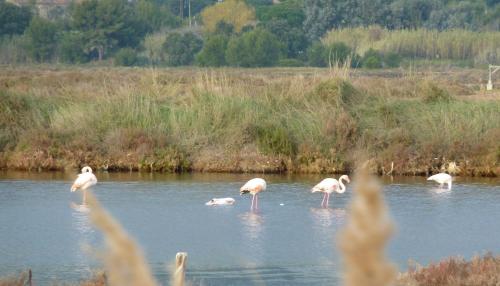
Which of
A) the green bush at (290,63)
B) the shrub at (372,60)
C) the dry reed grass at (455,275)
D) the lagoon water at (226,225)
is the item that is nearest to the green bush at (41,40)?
the green bush at (290,63)

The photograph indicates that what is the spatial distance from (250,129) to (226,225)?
23.9 feet

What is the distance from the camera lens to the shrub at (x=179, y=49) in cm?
5144

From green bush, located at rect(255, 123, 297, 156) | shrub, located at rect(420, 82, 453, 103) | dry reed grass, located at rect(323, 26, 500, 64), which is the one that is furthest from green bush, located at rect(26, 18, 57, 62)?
green bush, located at rect(255, 123, 297, 156)

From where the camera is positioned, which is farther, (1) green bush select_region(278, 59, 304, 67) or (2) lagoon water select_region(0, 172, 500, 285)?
(1) green bush select_region(278, 59, 304, 67)

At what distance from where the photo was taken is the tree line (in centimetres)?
4906

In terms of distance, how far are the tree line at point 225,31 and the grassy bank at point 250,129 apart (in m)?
19.1

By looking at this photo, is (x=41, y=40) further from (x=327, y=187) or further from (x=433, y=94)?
(x=327, y=187)

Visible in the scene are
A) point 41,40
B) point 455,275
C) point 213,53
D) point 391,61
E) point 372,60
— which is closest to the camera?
point 455,275

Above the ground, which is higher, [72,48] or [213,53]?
[72,48]

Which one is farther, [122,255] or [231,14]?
[231,14]

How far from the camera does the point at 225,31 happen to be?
5944 cm

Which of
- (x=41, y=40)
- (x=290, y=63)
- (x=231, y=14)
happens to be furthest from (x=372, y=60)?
(x=231, y=14)

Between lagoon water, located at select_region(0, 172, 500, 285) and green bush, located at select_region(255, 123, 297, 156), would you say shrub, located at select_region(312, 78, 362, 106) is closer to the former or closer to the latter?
green bush, located at select_region(255, 123, 297, 156)

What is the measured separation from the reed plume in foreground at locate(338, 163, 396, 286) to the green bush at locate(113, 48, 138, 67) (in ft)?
163
